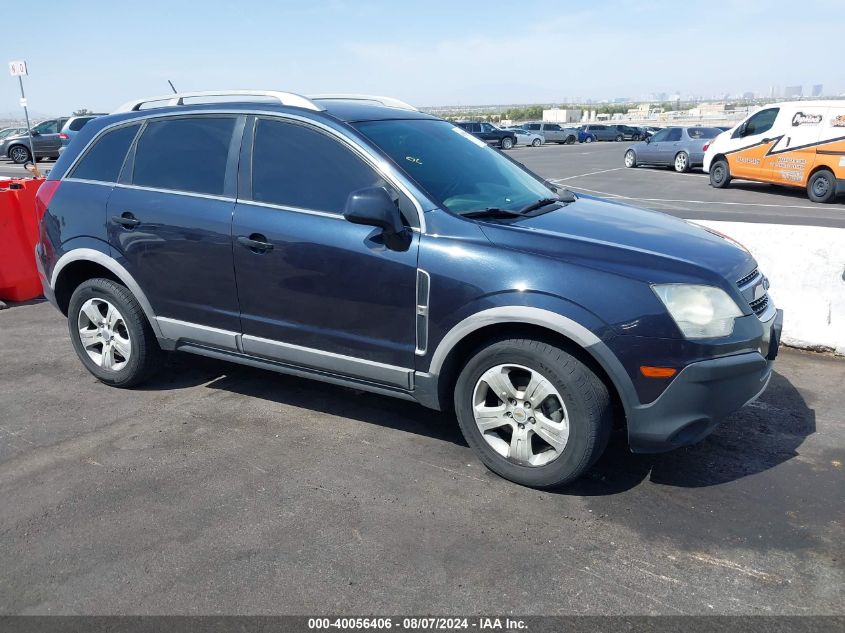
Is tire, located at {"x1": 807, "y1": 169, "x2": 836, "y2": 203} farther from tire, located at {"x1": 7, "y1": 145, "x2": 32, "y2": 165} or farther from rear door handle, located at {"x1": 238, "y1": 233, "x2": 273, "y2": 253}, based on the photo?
tire, located at {"x1": 7, "y1": 145, "x2": 32, "y2": 165}

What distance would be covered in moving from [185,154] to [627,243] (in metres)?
2.80

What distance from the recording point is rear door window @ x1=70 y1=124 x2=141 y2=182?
4785mm

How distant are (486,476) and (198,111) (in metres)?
2.89

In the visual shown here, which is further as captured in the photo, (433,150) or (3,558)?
(433,150)

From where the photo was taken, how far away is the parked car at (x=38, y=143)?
1081 inches

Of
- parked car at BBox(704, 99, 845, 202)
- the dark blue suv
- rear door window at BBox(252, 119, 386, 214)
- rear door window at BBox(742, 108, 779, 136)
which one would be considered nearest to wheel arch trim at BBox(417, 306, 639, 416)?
the dark blue suv

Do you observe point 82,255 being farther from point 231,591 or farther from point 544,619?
point 544,619

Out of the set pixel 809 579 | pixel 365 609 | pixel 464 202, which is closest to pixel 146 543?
pixel 365 609

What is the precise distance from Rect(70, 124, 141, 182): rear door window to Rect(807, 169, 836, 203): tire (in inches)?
569

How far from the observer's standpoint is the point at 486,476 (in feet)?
12.3

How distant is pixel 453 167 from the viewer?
418cm

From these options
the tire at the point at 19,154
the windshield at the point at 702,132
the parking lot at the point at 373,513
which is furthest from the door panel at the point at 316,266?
the tire at the point at 19,154

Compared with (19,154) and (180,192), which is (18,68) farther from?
(180,192)

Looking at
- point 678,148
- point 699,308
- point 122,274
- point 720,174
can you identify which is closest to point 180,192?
point 122,274
